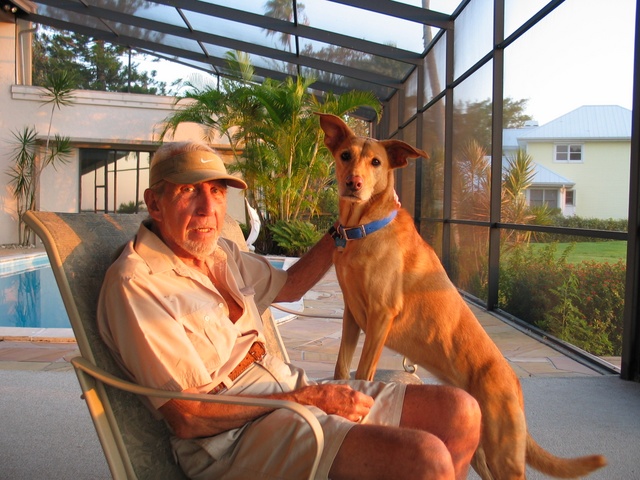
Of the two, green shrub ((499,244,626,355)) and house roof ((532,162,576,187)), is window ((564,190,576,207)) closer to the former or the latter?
house roof ((532,162,576,187))

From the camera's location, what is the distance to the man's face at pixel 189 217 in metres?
1.83

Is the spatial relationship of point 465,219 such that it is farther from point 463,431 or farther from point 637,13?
point 463,431

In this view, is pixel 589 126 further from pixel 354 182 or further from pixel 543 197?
pixel 354 182

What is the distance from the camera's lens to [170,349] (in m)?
1.56

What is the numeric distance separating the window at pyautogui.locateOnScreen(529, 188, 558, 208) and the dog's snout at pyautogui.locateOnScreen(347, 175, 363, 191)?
15.2ft

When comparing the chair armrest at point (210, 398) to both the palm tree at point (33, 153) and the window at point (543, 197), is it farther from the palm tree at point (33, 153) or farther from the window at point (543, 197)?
the palm tree at point (33, 153)

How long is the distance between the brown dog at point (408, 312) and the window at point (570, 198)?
4106mm

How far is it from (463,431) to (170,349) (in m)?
0.89

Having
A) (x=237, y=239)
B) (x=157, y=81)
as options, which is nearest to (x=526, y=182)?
(x=237, y=239)

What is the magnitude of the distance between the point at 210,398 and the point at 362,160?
3.67 feet

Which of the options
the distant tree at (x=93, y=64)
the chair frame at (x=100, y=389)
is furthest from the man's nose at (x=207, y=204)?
the distant tree at (x=93, y=64)

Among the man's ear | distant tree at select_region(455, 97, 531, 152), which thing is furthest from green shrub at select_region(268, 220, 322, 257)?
the man's ear

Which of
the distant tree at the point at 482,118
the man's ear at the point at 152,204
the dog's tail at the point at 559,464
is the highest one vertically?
the distant tree at the point at 482,118

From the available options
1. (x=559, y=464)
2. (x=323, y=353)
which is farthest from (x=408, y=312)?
(x=323, y=353)
